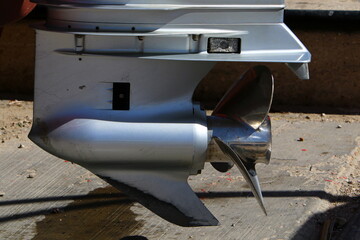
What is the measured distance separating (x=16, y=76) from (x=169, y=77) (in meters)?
4.35

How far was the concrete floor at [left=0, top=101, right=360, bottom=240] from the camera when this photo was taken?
4352 millimetres

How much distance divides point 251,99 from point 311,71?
3653 mm

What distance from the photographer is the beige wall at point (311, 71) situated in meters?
7.05

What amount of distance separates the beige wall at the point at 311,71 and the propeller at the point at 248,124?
3497 mm

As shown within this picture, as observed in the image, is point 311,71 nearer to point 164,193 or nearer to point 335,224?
point 335,224

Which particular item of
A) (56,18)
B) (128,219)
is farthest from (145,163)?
(128,219)

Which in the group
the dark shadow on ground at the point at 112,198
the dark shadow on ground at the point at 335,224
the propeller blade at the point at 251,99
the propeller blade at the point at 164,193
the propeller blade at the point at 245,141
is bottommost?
the dark shadow on ground at the point at 112,198

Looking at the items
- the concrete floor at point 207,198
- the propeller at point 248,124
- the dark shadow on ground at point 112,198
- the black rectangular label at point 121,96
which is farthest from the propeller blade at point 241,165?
the dark shadow on ground at point 112,198

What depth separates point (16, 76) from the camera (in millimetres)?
7371

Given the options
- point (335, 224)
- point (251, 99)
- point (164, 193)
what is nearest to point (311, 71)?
point (335, 224)

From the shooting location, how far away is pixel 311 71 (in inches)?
281

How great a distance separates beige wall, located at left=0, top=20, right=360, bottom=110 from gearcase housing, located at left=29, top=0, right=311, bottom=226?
387cm

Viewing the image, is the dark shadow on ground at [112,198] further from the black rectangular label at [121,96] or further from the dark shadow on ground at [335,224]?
the black rectangular label at [121,96]

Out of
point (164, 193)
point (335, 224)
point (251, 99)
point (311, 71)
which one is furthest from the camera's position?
point (311, 71)
